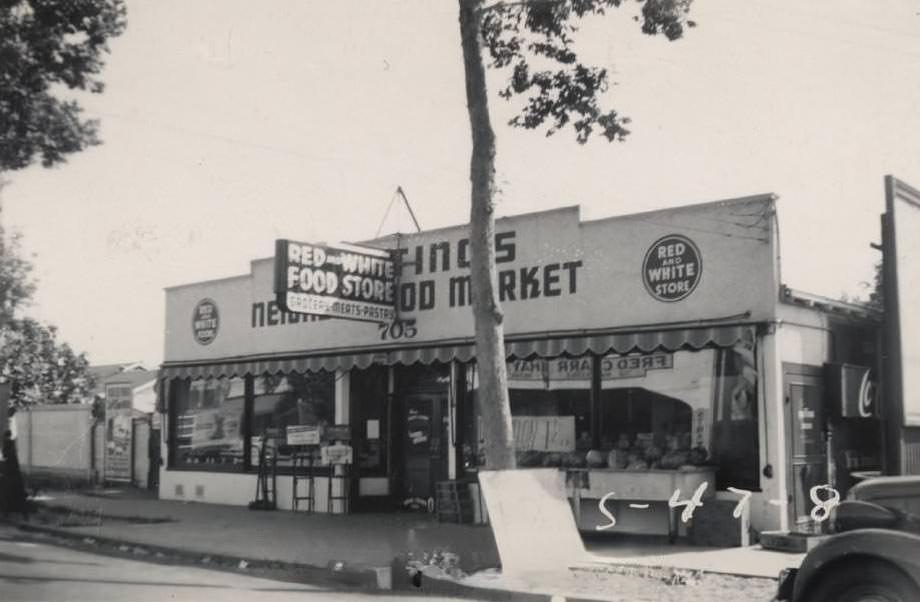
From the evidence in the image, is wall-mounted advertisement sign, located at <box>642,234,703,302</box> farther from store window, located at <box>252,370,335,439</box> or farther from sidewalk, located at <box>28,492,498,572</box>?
store window, located at <box>252,370,335,439</box>

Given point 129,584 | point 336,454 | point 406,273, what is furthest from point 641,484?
point 129,584

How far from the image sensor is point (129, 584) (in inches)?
395

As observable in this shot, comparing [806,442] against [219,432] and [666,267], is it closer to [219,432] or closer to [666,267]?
[666,267]

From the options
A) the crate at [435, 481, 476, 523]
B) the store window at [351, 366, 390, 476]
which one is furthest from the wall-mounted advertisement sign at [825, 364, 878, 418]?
the store window at [351, 366, 390, 476]

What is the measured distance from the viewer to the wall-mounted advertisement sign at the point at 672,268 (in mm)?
13461

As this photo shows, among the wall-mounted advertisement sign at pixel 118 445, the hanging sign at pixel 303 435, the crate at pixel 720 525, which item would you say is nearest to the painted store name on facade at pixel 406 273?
the hanging sign at pixel 303 435

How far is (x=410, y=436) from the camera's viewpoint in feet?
57.9

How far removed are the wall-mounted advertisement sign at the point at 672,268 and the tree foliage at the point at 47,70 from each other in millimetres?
7542

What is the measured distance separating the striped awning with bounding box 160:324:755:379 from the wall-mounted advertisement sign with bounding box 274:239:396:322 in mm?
875

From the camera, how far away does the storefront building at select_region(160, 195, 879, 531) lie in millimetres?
12930

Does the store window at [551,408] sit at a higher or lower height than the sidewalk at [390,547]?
higher

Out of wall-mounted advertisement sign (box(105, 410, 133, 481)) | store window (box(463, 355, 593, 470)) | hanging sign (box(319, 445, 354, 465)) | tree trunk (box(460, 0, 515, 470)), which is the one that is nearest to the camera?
tree trunk (box(460, 0, 515, 470))

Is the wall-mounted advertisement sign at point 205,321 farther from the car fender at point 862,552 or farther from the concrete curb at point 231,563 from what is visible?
the car fender at point 862,552

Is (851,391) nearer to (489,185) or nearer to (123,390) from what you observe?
(489,185)
